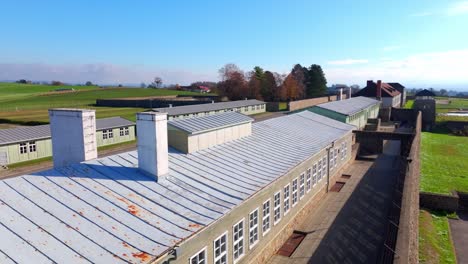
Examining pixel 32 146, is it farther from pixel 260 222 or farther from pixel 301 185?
pixel 260 222

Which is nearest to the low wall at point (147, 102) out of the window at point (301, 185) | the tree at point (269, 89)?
the tree at point (269, 89)

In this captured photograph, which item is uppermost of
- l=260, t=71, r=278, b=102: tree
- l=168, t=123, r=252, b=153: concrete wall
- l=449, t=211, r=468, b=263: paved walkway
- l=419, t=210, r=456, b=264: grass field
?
l=260, t=71, r=278, b=102: tree

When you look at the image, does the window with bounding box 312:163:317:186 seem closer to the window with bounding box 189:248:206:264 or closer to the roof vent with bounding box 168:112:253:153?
the roof vent with bounding box 168:112:253:153

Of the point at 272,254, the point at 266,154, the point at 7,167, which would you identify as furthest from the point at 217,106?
the point at 272,254

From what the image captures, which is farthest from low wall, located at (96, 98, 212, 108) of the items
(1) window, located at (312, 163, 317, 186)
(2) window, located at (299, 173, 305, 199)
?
(2) window, located at (299, 173, 305, 199)

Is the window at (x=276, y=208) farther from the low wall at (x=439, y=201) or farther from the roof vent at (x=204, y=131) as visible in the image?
the low wall at (x=439, y=201)

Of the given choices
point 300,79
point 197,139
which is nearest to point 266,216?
point 197,139

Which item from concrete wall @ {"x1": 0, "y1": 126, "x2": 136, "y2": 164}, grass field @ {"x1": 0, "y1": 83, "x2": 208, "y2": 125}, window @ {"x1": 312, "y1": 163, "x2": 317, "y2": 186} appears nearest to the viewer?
window @ {"x1": 312, "y1": 163, "x2": 317, "y2": 186}
